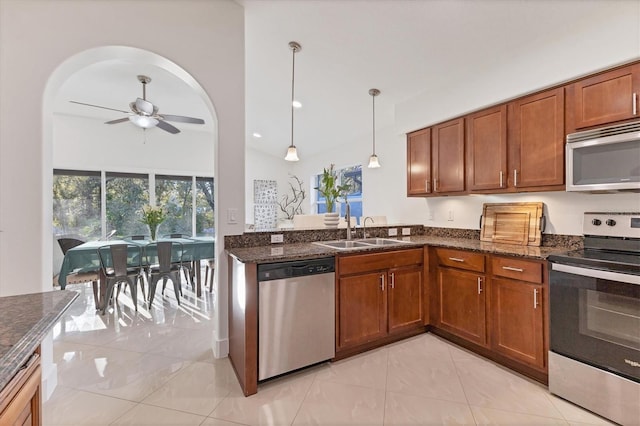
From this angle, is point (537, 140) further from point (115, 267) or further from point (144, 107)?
point (115, 267)

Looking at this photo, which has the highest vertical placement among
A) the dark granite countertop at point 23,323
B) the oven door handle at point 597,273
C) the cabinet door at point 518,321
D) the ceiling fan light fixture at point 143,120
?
the ceiling fan light fixture at point 143,120

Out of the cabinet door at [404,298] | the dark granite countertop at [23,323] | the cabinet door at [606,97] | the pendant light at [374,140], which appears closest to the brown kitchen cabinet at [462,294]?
the cabinet door at [404,298]

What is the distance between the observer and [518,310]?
212 centimetres

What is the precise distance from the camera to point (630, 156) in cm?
184

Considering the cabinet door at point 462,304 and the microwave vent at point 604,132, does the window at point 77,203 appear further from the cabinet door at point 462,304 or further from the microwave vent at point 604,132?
the microwave vent at point 604,132

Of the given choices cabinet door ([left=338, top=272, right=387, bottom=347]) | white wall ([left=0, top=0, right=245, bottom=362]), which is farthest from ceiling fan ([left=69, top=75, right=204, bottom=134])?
cabinet door ([left=338, top=272, right=387, bottom=347])

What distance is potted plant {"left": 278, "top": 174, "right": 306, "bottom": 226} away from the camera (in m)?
7.69

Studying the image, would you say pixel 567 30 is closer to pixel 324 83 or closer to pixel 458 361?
pixel 324 83

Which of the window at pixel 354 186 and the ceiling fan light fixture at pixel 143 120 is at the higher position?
the ceiling fan light fixture at pixel 143 120

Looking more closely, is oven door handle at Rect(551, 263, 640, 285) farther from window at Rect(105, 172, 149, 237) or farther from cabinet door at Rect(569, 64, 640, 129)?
window at Rect(105, 172, 149, 237)

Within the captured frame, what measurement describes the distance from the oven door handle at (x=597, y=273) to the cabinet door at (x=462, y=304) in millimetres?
586

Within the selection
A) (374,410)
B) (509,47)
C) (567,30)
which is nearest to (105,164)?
(374,410)

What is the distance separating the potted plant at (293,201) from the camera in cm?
769

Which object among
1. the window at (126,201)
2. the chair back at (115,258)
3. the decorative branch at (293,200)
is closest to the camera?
the chair back at (115,258)
